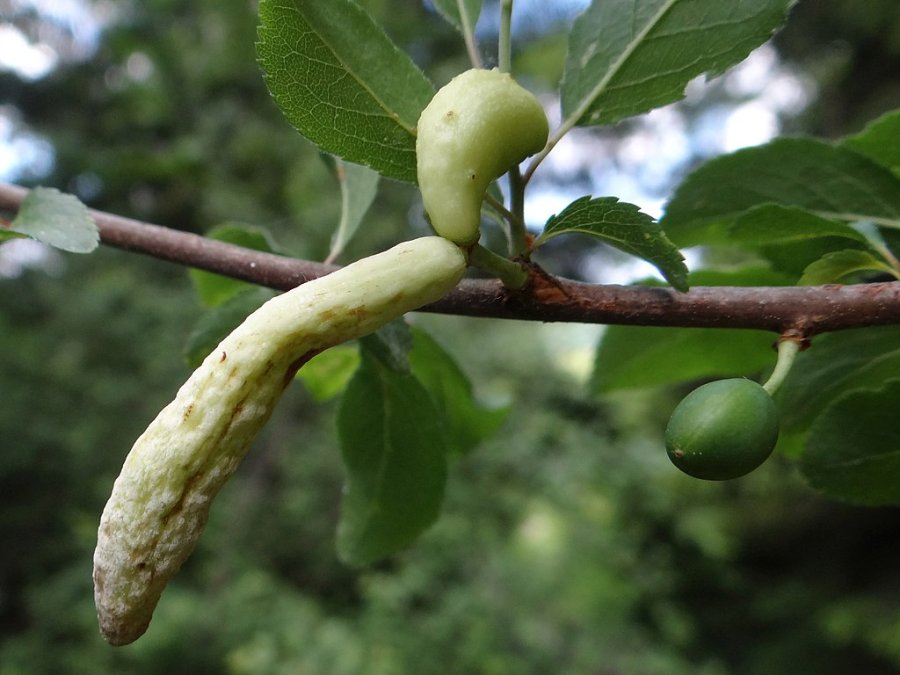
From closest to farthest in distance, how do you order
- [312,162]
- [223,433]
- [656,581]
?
1. [223,433]
2. [656,581]
3. [312,162]

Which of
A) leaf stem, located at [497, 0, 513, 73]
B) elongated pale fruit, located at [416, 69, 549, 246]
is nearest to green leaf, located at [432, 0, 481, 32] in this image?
leaf stem, located at [497, 0, 513, 73]

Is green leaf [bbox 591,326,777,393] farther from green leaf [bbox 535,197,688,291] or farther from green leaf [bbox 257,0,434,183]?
green leaf [bbox 257,0,434,183]

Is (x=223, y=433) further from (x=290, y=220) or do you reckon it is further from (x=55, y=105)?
(x=55, y=105)

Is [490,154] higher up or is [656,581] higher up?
[490,154]

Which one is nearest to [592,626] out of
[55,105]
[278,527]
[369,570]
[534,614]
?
[534,614]

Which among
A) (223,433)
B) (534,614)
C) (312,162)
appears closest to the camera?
(223,433)

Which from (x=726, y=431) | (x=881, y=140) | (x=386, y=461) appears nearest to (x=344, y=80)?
(x=726, y=431)

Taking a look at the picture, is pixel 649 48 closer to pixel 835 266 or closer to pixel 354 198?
pixel 835 266
